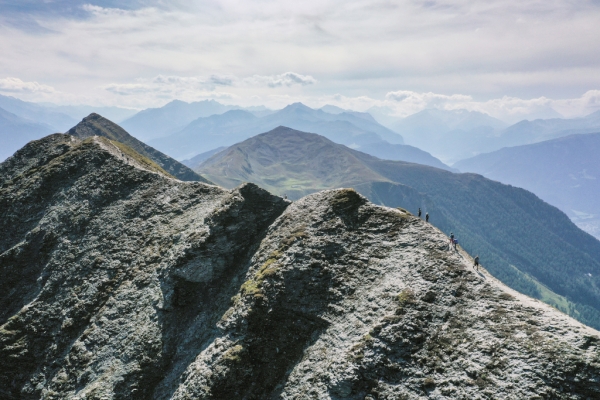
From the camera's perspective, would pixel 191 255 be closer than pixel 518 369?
No

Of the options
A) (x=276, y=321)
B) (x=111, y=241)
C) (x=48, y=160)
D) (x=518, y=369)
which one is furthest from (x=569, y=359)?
(x=48, y=160)

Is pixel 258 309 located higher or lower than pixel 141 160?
lower

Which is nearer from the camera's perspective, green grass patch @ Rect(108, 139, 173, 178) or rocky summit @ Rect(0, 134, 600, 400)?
rocky summit @ Rect(0, 134, 600, 400)

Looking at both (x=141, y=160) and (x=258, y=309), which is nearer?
(x=258, y=309)

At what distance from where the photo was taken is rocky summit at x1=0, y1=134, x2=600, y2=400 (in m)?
26.4

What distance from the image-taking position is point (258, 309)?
36.4m

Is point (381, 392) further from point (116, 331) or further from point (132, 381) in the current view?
point (116, 331)

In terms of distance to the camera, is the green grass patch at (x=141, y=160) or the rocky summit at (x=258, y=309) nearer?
the rocky summit at (x=258, y=309)

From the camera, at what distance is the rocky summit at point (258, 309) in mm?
26422

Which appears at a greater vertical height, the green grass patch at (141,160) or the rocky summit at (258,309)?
the green grass patch at (141,160)

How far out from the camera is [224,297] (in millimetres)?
42875

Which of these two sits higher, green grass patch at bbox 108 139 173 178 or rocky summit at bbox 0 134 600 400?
green grass patch at bbox 108 139 173 178

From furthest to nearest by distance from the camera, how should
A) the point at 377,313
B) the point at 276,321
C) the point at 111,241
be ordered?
the point at 111,241 < the point at 276,321 < the point at 377,313

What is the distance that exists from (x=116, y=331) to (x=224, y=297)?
1446 centimetres
